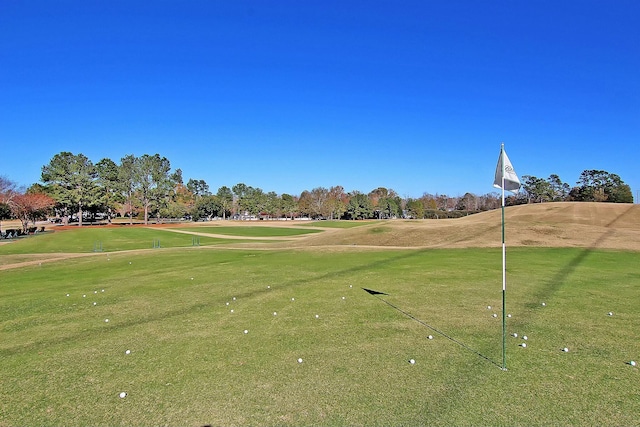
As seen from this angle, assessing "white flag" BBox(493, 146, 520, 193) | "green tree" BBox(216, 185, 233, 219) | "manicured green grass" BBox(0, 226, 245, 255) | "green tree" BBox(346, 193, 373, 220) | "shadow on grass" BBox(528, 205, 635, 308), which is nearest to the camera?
"white flag" BBox(493, 146, 520, 193)

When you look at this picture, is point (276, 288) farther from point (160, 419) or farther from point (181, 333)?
point (160, 419)

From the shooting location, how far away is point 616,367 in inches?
231

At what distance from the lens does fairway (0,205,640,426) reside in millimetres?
4707

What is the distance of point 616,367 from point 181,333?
26.4ft

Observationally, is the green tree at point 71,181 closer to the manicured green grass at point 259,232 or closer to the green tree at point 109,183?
the green tree at point 109,183

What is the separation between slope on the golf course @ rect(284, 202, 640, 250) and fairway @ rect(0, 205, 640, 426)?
1503cm

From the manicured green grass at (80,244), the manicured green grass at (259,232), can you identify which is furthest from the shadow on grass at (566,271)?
the manicured green grass at (259,232)

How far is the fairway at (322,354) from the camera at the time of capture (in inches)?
185

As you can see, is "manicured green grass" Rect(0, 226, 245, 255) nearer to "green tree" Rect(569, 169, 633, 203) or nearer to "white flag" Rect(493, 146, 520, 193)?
"white flag" Rect(493, 146, 520, 193)

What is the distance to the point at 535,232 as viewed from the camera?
97.1 feet

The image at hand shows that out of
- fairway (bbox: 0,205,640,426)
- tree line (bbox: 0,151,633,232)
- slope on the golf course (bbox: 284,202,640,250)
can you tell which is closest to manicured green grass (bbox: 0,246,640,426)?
fairway (bbox: 0,205,640,426)

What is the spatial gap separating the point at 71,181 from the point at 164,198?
25.7m

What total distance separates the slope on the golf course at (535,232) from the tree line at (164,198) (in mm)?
60832

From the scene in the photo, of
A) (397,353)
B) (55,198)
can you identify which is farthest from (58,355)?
(55,198)
